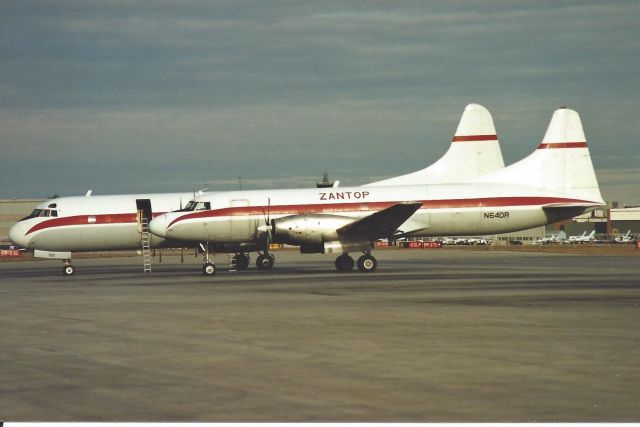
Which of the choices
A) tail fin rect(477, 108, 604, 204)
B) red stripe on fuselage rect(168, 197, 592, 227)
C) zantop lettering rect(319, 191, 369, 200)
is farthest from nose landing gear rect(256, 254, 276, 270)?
tail fin rect(477, 108, 604, 204)

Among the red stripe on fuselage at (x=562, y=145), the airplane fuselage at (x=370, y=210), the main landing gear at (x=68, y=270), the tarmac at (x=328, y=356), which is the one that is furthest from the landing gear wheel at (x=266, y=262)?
the tarmac at (x=328, y=356)

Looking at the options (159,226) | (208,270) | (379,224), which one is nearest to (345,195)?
(379,224)

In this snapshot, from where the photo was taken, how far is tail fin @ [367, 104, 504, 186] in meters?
48.9

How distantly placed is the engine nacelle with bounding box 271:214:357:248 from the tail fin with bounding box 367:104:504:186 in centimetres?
1205

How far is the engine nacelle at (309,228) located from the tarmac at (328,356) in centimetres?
1192

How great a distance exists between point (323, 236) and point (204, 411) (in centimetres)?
2878

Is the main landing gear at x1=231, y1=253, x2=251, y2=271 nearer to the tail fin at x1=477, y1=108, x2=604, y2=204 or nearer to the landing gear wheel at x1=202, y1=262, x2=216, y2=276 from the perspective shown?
the landing gear wheel at x1=202, y1=262, x2=216, y2=276

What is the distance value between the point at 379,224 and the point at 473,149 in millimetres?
15103

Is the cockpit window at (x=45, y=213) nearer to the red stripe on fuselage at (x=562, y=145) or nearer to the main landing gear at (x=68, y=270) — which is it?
the main landing gear at (x=68, y=270)

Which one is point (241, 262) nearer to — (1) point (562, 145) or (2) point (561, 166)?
(2) point (561, 166)

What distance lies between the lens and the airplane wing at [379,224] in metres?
37.0

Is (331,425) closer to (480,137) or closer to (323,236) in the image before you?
(323,236)

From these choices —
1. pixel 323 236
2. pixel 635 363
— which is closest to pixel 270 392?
pixel 635 363

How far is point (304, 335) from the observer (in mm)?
15742
